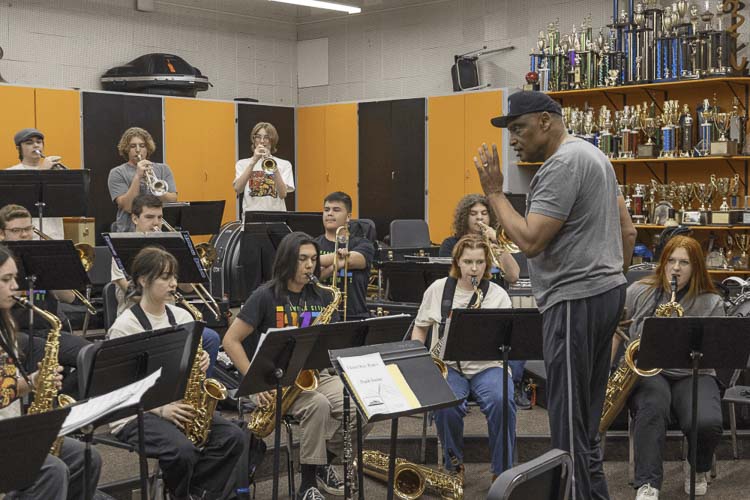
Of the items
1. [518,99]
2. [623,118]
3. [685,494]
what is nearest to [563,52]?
[623,118]

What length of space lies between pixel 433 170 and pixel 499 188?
25.0 feet

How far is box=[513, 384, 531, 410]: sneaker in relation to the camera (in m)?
6.16

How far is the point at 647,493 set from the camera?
4504mm

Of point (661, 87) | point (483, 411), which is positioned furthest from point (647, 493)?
point (661, 87)

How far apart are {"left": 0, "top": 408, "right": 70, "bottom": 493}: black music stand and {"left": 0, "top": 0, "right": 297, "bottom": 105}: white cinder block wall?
8.42 m

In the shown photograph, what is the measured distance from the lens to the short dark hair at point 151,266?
14.4 feet

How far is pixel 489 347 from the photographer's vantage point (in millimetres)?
4188

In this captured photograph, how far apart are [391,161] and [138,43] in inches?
125

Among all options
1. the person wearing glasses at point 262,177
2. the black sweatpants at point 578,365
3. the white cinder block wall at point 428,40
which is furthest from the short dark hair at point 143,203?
the white cinder block wall at point 428,40

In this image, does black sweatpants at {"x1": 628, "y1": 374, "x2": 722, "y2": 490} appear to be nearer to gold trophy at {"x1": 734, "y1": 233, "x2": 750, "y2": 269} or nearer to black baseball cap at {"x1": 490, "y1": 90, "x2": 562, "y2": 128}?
black baseball cap at {"x1": 490, "y1": 90, "x2": 562, "y2": 128}

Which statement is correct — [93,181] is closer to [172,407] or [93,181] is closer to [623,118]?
[623,118]

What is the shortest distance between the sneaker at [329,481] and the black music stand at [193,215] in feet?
8.67

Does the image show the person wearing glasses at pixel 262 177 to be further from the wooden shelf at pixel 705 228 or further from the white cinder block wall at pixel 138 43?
the white cinder block wall at pixel 138 43

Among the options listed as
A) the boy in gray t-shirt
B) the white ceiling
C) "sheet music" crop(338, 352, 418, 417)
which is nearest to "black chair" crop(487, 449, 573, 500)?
"sheet music" crop(338, 352, 418, 417)
